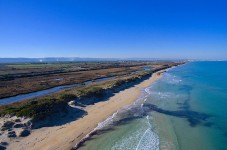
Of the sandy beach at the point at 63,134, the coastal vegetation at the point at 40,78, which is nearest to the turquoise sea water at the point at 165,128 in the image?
the sandy beach at the point at 63,134

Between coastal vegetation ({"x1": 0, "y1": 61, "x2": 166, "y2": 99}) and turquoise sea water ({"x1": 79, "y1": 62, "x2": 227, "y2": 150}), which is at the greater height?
turquoise sea water ({"x1": 79, "y1": 62, "x2": 227, "y2": 150})

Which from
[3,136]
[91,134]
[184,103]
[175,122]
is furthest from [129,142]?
[184,103]

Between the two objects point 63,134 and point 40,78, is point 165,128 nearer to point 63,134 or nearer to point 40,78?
point 63,134

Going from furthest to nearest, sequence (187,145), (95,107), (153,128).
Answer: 1. (95,107)
2. (153,128)
3. (187,145)

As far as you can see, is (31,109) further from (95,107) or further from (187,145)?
(187,145)

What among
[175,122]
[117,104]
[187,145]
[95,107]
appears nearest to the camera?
[187,145]

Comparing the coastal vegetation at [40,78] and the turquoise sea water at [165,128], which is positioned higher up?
the turquoise sea water at [165,128]

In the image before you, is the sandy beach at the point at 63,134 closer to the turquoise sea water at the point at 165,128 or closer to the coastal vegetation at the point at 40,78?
the turquoise sea water at the point at 165,128

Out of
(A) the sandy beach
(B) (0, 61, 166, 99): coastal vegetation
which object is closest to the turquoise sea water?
(A) the sandy beach

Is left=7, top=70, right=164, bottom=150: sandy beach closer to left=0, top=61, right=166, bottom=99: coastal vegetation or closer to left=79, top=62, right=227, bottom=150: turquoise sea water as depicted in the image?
left=79, top=62, right=227, bottom=150: turquoise sea water

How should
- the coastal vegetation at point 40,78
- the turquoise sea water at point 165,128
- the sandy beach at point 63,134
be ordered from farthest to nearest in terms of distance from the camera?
the coastal vegetation at point 40,78, the turquoise sea water at point 165,128, the sandy beach at point 63,134

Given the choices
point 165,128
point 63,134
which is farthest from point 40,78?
point 165,128
